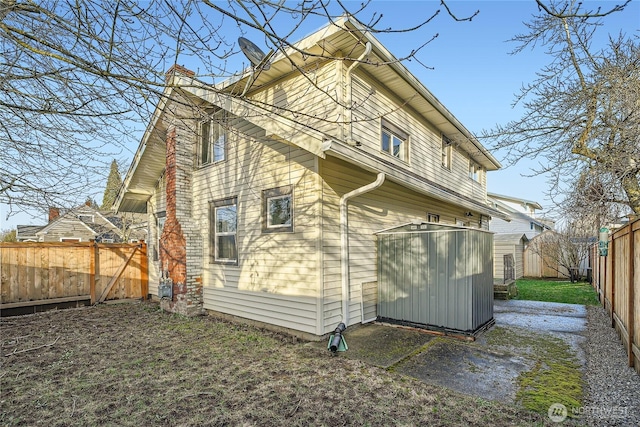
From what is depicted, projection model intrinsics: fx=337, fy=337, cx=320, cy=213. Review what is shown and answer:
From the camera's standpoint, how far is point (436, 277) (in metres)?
6.16

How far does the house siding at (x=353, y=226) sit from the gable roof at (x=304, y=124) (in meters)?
0.72

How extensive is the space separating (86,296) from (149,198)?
137 inches

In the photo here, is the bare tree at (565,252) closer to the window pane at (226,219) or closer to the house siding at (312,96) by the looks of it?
the house siding at (312,96)

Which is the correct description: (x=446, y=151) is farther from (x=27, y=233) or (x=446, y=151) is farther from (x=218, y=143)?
(x=27, y=233)

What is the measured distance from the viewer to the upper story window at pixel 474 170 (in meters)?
12.6

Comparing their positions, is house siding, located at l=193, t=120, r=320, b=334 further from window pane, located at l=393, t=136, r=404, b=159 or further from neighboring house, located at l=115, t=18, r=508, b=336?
window pane, located at l=393, t=136, r=404, b=159

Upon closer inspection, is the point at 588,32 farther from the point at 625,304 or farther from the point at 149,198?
the point at 149,198

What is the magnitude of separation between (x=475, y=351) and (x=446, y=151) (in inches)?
281

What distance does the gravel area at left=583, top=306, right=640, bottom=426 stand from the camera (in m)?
3.21

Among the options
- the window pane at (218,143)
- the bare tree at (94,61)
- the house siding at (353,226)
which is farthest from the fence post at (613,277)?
the window pane at (218,143)

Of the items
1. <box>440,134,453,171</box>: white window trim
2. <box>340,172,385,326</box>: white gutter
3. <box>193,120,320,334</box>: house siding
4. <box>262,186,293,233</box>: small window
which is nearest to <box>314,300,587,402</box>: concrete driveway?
<box>340,172,385,326</box>: white gutter

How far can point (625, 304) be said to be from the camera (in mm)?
4867

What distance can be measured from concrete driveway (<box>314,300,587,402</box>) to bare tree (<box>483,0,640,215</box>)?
260cm

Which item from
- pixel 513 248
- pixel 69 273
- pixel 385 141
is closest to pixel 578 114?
pixel 385 141
